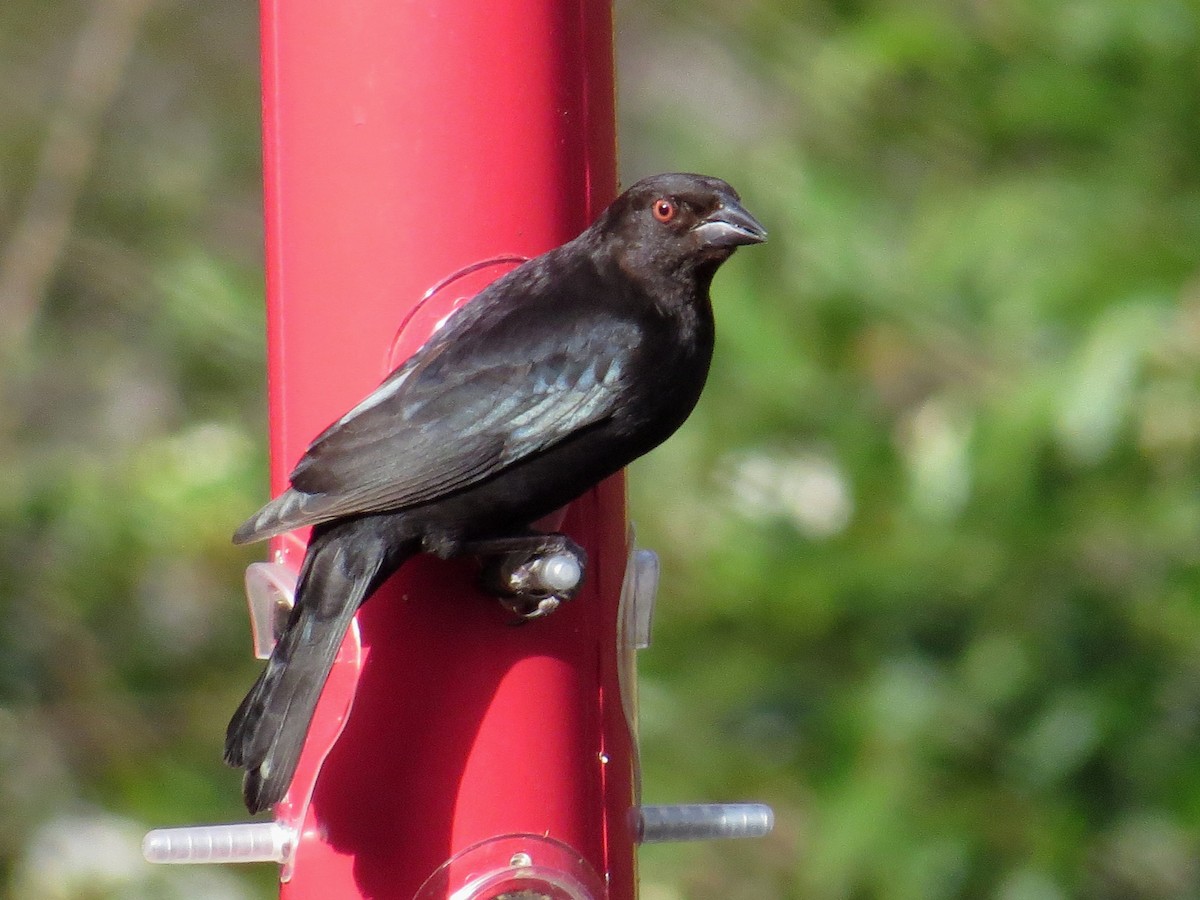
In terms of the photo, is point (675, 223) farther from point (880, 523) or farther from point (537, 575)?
point (880, 523)

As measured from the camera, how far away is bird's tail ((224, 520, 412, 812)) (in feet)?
8.48

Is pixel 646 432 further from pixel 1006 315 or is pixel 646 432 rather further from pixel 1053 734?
pixel 1053 734

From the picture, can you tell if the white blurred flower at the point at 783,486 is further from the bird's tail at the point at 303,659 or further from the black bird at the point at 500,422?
the bird's tail at the point at 303,659

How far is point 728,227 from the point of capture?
293cm

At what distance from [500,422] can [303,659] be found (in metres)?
0.49

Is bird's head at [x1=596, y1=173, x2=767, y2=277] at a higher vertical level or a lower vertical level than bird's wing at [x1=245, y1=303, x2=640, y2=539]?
higher

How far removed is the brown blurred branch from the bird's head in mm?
3752

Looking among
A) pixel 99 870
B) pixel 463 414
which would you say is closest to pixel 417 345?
pixel 463 414

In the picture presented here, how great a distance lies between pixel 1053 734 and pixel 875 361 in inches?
47.9

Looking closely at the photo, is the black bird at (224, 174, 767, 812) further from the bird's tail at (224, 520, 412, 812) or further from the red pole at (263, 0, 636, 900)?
the red pole at (263, 0, 636, 900)

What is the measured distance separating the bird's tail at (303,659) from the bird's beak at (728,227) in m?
0.75

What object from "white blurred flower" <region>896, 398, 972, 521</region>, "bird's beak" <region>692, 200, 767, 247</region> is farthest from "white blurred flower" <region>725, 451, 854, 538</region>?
"bird's beak" <region>692, 200, 767, 247</region>

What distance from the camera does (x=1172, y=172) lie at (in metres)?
4.86

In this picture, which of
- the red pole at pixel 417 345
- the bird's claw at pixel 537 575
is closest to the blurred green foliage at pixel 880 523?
the red pole at pixel 417 345
